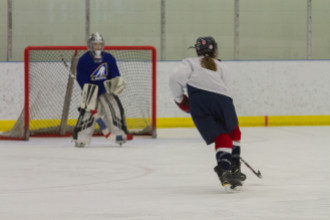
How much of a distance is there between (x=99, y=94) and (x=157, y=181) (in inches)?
127

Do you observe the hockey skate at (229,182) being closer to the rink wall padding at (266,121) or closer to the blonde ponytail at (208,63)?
the blonde ponytail at (208,63)

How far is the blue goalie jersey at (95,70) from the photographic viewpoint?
32.1ft

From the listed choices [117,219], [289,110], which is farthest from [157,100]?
[117,219]

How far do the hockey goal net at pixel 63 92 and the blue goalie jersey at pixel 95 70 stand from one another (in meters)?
0.97

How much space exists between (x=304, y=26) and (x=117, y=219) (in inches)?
335

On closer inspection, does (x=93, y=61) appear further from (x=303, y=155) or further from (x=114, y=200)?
(x=114, y=200)

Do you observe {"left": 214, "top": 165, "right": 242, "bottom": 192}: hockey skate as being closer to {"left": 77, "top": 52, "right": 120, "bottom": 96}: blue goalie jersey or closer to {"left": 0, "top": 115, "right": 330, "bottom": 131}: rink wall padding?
{"left": 77, "top": 52, "right": 120, "bottom": 96}: blue goalie jersey

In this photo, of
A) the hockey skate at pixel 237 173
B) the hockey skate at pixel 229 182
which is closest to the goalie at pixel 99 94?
the hockey skate at pixel 237 173

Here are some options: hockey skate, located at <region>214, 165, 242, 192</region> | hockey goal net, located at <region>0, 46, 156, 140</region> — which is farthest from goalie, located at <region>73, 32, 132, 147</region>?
hockey skate, located at <region>214, 165, 242, 192</region>

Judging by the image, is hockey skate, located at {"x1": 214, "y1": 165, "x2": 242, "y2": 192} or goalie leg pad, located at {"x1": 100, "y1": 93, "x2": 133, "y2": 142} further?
goalie leg pad, located at {"x1": 100, "y1": 93, "x2": 133, "y2": 142}

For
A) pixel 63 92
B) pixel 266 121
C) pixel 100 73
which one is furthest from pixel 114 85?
pixel 266 121

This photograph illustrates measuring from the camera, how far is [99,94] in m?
9.96

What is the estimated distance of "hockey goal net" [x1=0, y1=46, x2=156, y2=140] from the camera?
10.8 m

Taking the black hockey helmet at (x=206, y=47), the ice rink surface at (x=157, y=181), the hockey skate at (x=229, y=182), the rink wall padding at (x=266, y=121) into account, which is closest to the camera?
the ice rink surface at (x=157, y=181)
